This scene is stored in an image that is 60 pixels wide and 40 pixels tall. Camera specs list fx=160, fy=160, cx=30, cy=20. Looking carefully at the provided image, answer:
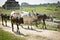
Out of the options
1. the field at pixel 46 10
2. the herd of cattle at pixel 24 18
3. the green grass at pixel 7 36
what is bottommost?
the green grass at pixel 7 36

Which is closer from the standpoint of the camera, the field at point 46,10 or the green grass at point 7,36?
the green grass at point 7,36

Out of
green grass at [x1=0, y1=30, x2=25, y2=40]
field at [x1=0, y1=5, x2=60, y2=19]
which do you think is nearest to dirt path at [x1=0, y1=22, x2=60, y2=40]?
green grass at [x1=0, y1=30, x2=25, y2=40]

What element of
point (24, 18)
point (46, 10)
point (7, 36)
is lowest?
point (7, 36)

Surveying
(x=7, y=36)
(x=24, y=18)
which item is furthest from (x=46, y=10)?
(x=7, y=36)

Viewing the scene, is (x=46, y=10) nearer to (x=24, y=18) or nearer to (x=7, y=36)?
(x=24, y=18)

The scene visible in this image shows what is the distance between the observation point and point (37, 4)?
279 centimetres

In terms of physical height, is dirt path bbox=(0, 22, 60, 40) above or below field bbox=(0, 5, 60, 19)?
below

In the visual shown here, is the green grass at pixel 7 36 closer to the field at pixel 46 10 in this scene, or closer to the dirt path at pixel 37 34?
the dirt path at pixel 37 34

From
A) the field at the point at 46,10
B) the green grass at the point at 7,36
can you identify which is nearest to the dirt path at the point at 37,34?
the green grass at the point at 7,36

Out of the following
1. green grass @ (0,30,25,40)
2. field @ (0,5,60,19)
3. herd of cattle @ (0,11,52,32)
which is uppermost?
field @ (0,5,60,19)

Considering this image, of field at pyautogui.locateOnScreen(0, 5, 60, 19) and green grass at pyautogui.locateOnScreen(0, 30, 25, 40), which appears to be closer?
green grass at pyautogui.locateOnScreen(0, 30, 25, 40)

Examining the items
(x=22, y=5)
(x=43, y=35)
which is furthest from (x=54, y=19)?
(x=22, y=5)

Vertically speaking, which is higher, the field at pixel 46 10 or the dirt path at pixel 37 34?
the field at pixel 46 10

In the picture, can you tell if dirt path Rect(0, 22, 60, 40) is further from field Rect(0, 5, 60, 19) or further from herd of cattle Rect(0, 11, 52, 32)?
field Rect(0, 5, 60, 19)
